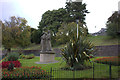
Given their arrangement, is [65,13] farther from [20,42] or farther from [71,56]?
[71,56]

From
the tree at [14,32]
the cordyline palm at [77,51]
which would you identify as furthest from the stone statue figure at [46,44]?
the tree at [14,32]

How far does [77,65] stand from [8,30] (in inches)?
824

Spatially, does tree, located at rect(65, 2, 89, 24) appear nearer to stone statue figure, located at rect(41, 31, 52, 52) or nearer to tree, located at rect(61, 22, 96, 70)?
stone statue figure, located at rect(41, 31, 52, 52)

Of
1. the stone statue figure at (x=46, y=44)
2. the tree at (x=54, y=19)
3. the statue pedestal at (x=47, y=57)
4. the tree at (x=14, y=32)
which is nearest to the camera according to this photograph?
the statue pedestal at (x=47, y=57)

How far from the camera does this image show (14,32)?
26641 mm

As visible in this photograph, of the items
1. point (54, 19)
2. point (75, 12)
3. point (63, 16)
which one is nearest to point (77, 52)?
point (75, 12)

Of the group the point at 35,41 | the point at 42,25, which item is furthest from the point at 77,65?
the point at 35,41

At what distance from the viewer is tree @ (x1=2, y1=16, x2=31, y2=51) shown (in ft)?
81.3

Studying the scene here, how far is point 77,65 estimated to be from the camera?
796 centimetres

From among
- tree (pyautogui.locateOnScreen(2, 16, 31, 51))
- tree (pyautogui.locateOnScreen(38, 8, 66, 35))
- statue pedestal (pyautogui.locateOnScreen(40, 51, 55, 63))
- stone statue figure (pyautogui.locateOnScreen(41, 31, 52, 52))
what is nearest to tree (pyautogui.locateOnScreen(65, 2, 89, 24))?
tree (pyautogui.locateOnScreen(38, 8, 66, 35))

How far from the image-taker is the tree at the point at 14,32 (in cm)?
2477

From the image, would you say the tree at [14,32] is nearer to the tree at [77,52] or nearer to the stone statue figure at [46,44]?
the stone statue figure at [46,44]

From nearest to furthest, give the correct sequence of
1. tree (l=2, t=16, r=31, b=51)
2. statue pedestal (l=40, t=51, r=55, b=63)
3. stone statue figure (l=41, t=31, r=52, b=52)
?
statue pedestal (l=40, t=51, r=55, b=63) → stone statue figure (l=41, t=31, r=52, b=52) → tree (l=2, t=16, r=31, b=51)

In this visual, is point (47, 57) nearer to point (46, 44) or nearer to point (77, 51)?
point (46, 44)
